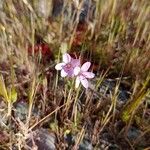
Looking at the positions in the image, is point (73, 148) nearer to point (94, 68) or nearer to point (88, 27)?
point (94, 68)

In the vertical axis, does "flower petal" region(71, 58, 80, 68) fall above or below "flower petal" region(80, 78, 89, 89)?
above

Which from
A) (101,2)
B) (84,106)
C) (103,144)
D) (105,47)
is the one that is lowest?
(103,144)

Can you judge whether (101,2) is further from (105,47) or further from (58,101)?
(58,101)

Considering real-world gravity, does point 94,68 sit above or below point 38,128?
above

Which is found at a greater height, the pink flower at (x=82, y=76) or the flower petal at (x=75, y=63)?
the flower petal at (x=75, y=63)

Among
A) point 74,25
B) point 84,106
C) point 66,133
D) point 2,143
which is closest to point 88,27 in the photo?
point 74,25

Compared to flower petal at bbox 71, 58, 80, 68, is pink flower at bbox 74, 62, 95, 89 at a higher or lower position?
lower

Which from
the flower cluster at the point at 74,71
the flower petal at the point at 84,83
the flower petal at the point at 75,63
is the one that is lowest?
the flower petal at the point at 84,83

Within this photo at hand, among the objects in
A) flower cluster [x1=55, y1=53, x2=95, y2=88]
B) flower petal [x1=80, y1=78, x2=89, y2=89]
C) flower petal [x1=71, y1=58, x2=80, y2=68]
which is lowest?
flower petal [x1=80, y1=78, x2=89, y2=89]

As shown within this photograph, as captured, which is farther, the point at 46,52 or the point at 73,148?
the point at 46,52
